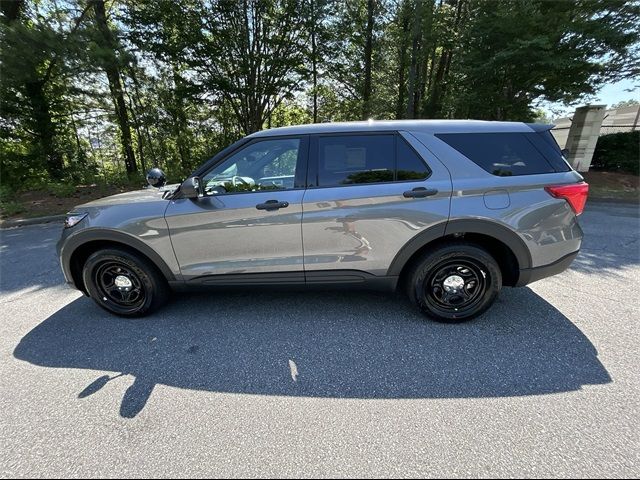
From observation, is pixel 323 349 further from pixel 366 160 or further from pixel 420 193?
pixel 366 160

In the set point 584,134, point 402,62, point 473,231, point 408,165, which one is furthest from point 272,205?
point 402,62

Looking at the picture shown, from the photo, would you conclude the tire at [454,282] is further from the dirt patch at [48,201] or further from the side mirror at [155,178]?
the dirt patch at [48,201]

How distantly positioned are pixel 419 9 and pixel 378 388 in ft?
36.4

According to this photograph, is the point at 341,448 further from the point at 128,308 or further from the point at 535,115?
the point at 535,115

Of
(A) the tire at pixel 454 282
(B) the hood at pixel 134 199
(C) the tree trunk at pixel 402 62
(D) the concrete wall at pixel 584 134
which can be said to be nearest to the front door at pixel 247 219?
(B) the hood at pixel 134 199

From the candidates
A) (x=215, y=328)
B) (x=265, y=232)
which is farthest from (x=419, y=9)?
(x=215, y=328)

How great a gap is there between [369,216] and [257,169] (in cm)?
110

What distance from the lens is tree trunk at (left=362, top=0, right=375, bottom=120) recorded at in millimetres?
11326

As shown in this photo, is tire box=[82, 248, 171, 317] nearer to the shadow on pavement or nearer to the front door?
the shadow on pavement

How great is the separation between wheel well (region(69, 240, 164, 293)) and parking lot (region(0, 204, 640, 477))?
399 millimetres

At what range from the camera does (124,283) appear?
2863mm

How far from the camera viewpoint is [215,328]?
8.90 ft

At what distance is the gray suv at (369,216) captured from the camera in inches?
95.7

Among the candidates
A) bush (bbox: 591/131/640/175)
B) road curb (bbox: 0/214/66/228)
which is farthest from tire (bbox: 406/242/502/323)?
bush (bbox: 591/131/640/175)
